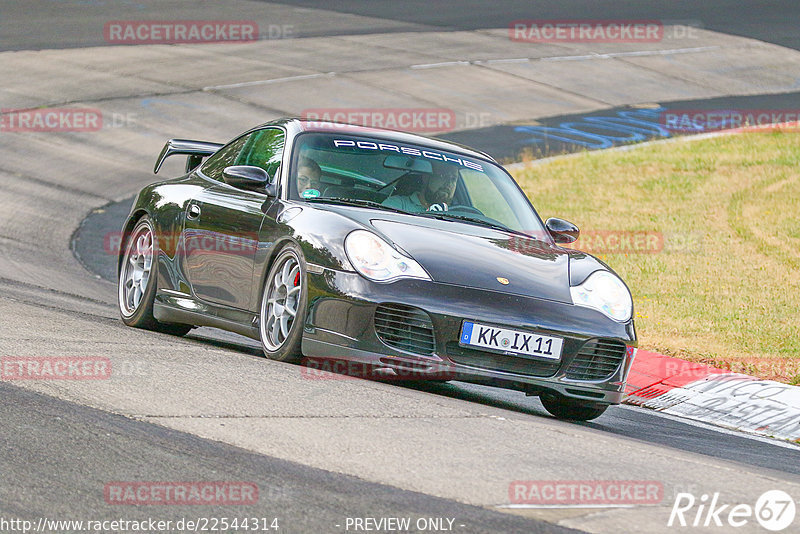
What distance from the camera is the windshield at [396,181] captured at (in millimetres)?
7801

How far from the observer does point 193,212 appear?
27.7 feet

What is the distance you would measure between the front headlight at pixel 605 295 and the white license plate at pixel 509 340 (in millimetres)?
346

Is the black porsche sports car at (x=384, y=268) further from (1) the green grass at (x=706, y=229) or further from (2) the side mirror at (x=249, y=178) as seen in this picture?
(1) the green grass at (x=706, y=229)

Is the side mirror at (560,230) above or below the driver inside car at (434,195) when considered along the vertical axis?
below

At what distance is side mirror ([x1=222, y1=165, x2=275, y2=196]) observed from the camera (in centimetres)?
777

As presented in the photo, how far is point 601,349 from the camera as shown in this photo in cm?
709

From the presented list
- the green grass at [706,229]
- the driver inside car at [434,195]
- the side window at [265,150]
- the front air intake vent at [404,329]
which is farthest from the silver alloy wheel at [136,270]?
the green grass at [706,229]

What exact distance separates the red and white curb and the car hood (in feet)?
5.73

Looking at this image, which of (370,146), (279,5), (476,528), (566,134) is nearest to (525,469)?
(476,528)

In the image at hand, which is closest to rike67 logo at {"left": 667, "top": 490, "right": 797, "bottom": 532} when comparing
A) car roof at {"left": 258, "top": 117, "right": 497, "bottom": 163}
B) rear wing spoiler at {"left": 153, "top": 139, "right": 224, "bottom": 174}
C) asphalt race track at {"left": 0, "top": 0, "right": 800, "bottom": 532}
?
asphalt race track at {"left": 0, "top": 0, "right": 800, "bottom": 532}

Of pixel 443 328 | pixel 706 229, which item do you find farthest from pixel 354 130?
pixel 706 229

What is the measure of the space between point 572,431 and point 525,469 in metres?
1.07

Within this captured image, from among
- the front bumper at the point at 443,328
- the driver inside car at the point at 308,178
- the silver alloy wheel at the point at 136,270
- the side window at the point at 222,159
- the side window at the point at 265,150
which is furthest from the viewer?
the silver alloy wheel at the point at 136,270

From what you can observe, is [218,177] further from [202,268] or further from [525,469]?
[525,469]
